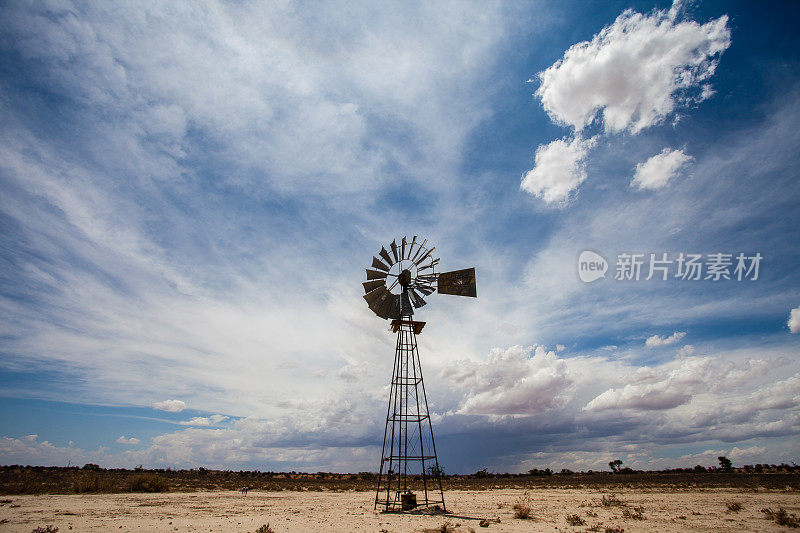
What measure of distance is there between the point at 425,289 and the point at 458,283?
8.39 ft

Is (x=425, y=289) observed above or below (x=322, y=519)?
above

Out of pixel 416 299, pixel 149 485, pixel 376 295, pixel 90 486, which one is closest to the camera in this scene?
pixel 376 295

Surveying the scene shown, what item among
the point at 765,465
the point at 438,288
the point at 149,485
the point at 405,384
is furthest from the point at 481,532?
the point at 765,465

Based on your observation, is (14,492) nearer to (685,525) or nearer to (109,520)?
(109,520)

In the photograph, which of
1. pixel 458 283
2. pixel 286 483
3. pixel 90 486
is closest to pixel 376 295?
pixel 458 283

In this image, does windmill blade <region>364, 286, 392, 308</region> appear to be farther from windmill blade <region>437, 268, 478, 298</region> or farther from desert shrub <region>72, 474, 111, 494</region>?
desert shrub <region>72, 474, 111, 494</region>

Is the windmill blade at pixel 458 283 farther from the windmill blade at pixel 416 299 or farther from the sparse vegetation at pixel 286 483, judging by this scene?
the sparse vegetation at pixel 286 483

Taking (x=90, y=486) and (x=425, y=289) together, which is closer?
(x=425, y=289)

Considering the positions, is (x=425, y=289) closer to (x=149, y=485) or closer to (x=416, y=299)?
(x=416, y=299)

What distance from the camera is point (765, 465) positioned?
11300 cm

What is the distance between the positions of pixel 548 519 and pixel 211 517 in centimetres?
1792

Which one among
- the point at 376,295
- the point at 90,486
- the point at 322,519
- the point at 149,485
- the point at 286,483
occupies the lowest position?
the point at 286,483

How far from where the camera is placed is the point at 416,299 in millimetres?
25719

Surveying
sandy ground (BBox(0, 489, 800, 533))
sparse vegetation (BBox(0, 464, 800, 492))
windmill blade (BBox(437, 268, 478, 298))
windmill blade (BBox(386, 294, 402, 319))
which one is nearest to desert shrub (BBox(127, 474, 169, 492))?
sparse vegetation (BBox(0, 464, 800, 492))
